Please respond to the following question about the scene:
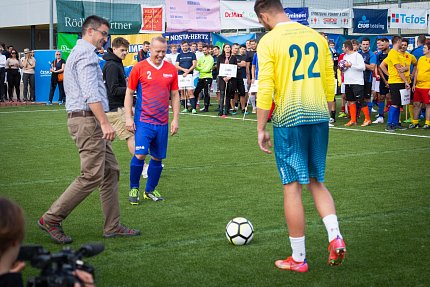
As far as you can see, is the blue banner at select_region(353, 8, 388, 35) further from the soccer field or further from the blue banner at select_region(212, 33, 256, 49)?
the soccer field

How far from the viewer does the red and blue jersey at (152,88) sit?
8.54 metres

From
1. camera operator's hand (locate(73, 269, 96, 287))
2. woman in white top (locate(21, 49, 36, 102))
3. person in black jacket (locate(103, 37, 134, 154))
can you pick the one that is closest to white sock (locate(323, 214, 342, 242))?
camera operator's hand (locate(73, 269, 96, 287))

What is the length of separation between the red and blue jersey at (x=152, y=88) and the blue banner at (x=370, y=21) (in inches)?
908

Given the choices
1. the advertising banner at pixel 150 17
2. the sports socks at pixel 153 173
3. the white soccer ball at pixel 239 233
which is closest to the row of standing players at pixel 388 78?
the sports socks at pixel 153 173

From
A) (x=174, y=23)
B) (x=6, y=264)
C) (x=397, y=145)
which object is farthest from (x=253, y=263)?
(x=174, y=23)

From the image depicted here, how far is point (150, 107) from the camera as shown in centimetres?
852

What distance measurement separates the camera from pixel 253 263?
5902mm

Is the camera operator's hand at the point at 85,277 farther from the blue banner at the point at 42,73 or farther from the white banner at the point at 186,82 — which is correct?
the blue banner at the point at 42,73

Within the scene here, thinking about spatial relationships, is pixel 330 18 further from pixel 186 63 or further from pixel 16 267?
pixel 16 267

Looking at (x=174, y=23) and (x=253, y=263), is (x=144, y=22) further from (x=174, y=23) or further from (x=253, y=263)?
(x=253, y=263)

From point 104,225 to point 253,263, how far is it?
177cm

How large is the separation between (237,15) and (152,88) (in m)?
20.4

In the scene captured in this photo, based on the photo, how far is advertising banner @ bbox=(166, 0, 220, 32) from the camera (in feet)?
89.1

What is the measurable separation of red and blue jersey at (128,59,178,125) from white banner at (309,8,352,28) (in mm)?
21241
